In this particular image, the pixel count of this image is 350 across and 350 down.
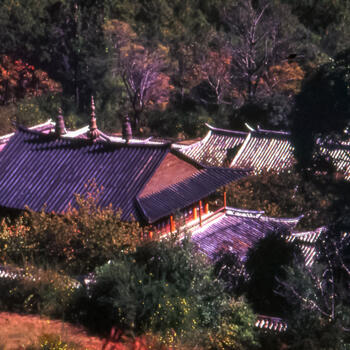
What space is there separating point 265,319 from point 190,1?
6385 cm

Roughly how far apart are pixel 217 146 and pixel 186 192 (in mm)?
15923

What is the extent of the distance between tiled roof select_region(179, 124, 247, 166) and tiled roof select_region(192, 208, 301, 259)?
9628 mm

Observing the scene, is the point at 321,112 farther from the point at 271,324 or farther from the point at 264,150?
the point at 271,324

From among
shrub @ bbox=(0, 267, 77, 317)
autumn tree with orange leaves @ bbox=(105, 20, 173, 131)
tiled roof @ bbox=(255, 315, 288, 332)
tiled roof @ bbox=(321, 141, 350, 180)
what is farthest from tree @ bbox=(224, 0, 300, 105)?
shrub @ bbox=(0, 267, 77, 317)

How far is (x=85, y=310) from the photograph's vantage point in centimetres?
1385

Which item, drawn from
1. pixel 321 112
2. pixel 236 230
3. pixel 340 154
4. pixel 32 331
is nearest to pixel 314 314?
pixel 32 331

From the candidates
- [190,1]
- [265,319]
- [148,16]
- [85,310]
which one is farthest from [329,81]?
[190,1]

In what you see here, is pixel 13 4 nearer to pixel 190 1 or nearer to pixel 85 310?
pixel 190 1

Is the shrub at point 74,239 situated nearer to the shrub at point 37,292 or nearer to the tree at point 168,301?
the shrub at point 37,292

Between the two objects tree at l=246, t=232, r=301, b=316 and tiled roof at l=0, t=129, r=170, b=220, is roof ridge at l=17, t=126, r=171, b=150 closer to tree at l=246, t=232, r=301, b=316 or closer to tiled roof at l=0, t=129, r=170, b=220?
tiled roof at l=0, t=129, r=170, b=220

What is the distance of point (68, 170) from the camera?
19000 mm

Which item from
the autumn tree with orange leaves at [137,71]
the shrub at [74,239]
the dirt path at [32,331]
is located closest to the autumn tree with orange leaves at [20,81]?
the autumn tree with orange leaves at [137,71]

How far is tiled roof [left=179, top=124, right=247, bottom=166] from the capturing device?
3244 cm

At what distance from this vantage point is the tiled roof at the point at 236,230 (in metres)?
19.1
